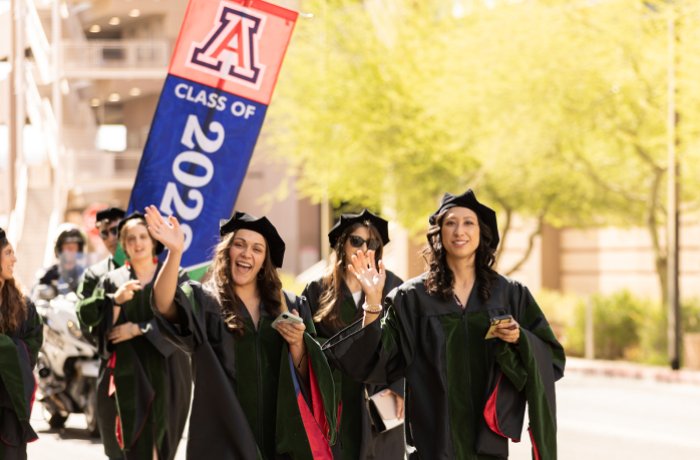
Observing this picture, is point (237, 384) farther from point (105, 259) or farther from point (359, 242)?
Result: point (105, 259)

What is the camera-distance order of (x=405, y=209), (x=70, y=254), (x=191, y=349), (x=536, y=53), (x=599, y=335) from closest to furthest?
(x=191, y=349)
(x=70, y=254)
(x=536, y=53)
(x=599, y=335)
(x=405, y=209)

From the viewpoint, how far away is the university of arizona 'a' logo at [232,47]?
10328mm

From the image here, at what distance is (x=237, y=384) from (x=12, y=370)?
161 cm

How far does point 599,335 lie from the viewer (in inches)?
1234

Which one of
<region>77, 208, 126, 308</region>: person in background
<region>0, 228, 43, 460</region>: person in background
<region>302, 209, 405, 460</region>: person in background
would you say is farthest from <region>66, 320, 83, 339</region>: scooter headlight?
<region>0, 228, 43, 460</region>: person in background

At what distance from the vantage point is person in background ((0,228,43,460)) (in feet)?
27.2

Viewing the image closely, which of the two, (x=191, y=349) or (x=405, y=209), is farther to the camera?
(x=405, y=209)

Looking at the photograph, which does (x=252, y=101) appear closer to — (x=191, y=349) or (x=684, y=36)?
(x=191, y=349)

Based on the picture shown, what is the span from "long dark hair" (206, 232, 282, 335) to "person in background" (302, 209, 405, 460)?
1416 mm

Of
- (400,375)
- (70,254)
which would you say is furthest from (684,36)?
(400,375)

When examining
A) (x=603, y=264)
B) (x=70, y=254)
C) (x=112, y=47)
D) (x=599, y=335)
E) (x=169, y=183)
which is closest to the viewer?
(x=169, y=183)

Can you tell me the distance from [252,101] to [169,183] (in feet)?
2.63

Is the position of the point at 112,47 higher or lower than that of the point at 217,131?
higher

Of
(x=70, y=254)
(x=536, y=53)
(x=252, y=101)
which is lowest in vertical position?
(x=70, y=254)
